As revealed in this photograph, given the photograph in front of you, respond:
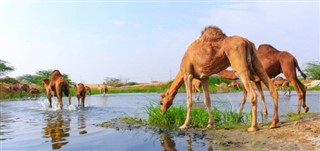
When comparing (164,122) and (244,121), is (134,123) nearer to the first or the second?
(164,122)

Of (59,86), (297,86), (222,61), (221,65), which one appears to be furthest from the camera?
(59,86)

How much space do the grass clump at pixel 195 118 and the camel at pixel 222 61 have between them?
1.43 feet

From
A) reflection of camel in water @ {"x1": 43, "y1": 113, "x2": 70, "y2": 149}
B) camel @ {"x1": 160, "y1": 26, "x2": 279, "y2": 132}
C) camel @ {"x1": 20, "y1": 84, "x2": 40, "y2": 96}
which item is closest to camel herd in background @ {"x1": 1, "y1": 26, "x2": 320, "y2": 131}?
camel @ {"x1": 160, "y1": 26, "x2": 279, "y2": 132}

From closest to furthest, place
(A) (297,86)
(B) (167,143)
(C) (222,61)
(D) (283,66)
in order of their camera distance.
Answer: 1. (B) (167,143)
2. (C) (222,61)
3. (A) (297,86)
4. (D) (283,66)

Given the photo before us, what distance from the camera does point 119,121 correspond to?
10742mm

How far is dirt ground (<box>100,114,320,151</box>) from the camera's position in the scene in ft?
19.9

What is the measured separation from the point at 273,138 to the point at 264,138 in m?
0.16

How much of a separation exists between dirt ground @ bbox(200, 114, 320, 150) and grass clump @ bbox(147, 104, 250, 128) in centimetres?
136

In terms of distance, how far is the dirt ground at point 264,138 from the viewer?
6.07m

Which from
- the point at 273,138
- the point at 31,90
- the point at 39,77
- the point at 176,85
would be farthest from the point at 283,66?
the point at 39,77

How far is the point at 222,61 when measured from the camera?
27.1 ft

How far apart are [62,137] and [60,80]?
9.87 metres

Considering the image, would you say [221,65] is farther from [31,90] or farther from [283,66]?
[31,90]

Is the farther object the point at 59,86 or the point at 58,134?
the point at 59,86
